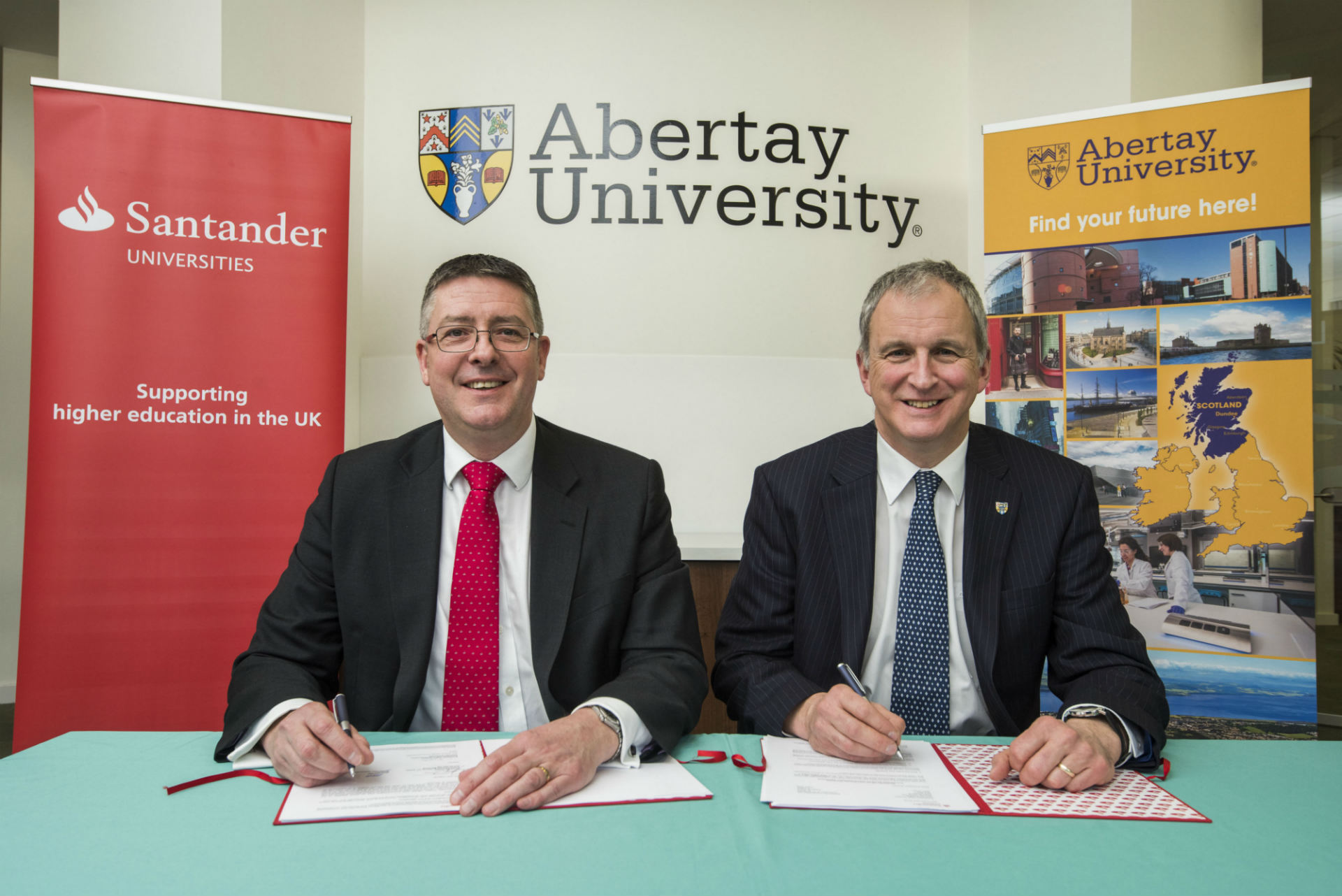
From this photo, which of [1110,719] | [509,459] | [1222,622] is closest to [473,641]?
[509,459]

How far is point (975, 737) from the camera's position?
145 cm

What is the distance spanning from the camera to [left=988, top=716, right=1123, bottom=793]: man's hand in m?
1.22

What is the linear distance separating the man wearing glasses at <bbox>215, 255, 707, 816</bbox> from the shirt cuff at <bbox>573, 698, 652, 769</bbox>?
0.14 m

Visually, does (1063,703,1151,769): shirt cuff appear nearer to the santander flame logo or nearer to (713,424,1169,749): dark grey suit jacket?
(713,424,1169,749): dark grey suit jacket

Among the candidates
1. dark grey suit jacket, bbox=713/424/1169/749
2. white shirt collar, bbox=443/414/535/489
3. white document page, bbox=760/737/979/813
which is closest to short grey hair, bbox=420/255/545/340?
white shirt collar, bbox=443/414/535/489

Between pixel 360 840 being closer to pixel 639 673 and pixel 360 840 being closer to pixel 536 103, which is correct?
pixel 639 673

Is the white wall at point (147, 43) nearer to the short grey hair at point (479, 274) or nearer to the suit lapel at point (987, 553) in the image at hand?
the short grey hair at point (479, 274)

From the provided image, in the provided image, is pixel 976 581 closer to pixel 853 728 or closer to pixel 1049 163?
pixel 853 728

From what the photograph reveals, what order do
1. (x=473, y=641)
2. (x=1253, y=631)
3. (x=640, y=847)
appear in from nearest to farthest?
(x=640, y=847)
(x=473, y=641)
(x=1253, y=631)

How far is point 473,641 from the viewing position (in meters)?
1.66

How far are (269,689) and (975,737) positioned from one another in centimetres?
119

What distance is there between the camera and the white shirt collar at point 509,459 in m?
1.80

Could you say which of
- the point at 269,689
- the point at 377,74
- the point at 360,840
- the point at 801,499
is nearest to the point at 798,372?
the point at 801,499

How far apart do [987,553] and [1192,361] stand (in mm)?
1504
